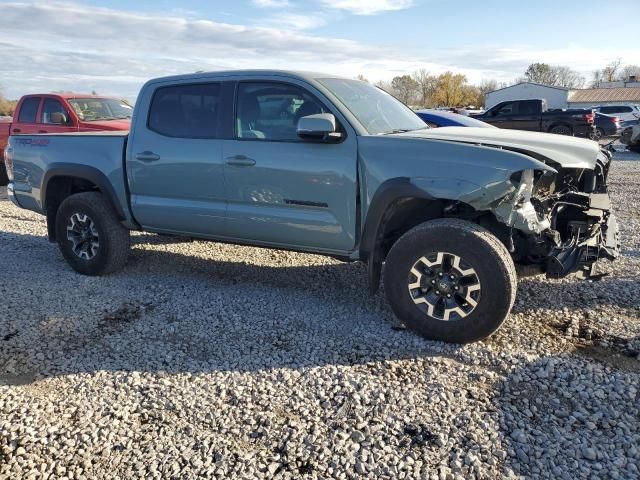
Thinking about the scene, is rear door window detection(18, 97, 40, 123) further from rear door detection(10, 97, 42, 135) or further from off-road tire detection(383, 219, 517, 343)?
off-road tire detection(383, 219, 517, 343)

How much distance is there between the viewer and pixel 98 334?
4.09 m

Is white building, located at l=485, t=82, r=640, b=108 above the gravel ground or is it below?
above

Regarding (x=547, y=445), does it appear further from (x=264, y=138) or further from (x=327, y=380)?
(x=264, y=138)

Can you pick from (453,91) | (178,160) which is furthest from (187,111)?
(453,91)

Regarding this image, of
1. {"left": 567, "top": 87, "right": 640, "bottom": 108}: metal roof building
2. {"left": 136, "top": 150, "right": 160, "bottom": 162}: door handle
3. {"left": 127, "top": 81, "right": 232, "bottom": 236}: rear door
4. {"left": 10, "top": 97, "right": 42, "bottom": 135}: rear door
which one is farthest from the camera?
{"left": 567, "top": 87, "right": 640, "bottom": 108}: metal roof building

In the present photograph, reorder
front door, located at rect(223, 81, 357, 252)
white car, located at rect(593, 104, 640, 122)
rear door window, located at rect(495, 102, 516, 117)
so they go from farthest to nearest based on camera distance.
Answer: white car, located at rect(593, 104, 640, 122), rear door window, located at rect(495, 102, 516, 117), front door, located at rect(223, 81, 357, 252)

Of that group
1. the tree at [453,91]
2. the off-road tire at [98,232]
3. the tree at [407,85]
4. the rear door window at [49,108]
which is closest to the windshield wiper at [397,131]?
the off-road tire at [98,232]

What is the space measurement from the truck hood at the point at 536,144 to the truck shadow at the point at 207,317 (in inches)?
49.2

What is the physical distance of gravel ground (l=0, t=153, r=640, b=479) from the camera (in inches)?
103

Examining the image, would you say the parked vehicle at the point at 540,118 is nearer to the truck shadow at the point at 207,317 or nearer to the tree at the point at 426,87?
the truck shadow at the point at 207,317

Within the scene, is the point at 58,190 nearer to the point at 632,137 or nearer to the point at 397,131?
the point at 397,131

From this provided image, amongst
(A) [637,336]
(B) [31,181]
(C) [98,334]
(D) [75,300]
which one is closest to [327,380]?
(C) [98,334]

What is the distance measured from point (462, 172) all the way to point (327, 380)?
1633 millimetres

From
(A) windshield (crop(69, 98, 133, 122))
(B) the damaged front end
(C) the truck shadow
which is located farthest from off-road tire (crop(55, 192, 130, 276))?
(A) windshield (crop(69, 98, 133, 122))
